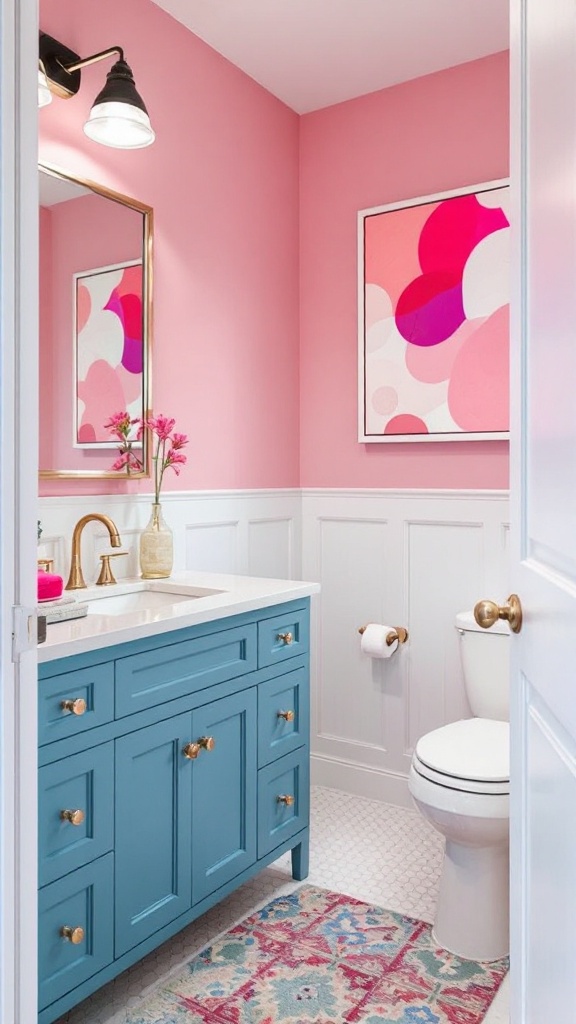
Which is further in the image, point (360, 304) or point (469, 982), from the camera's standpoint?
point (360, 304)

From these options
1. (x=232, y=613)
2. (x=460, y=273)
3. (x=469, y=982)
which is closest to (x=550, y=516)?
(x=232, y=613)

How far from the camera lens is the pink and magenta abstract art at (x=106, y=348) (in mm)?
2145

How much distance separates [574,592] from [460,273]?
2.04 meters

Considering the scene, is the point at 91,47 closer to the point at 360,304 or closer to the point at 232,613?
the point at 360,304

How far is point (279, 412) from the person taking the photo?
9.84 ft

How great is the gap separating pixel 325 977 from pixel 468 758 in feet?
2.08

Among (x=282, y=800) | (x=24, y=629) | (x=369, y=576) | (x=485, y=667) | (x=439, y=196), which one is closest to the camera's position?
(x=24, y=629)

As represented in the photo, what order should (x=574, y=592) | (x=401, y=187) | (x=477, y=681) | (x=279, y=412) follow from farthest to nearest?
(x=279, y=412) < (x=401, y=187) < (x=477, y=681) < (x=574, y=592)

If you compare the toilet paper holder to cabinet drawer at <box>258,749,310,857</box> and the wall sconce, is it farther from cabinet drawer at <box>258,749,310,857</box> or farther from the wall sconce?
the wall sconce

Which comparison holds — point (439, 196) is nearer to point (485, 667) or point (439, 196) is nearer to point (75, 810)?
point (485, 667)

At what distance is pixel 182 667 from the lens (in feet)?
5.88

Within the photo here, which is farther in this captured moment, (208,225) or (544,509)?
(208,225)

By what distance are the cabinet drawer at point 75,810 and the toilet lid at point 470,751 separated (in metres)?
0.86

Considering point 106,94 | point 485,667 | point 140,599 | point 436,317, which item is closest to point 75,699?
point 140,599
